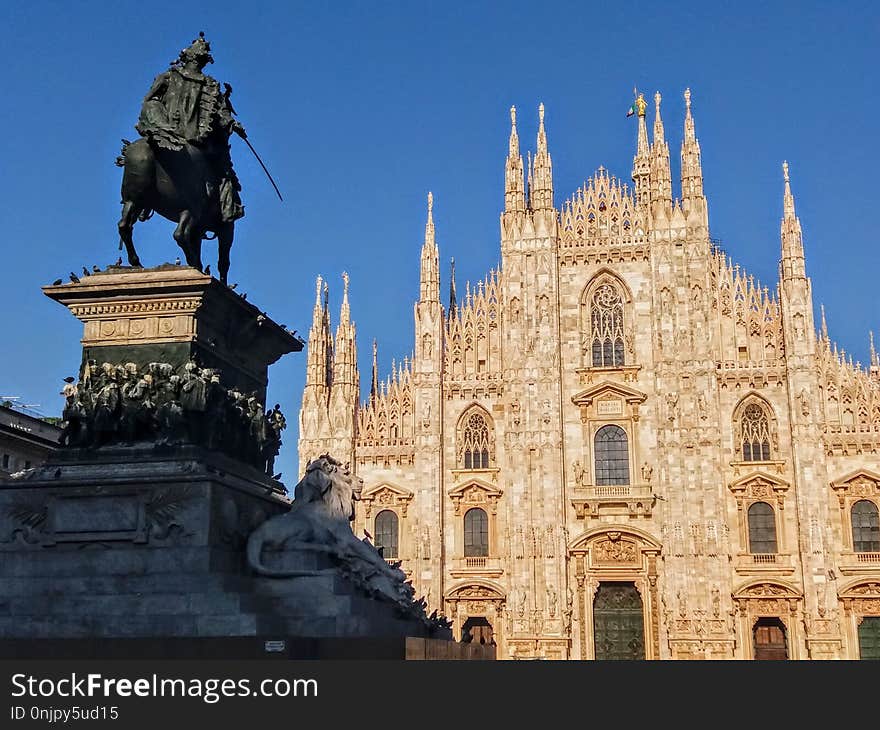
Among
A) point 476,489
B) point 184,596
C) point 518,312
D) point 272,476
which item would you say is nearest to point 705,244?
point 518,312

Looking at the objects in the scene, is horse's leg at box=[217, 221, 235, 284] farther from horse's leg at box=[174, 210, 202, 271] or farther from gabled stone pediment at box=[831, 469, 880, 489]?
gabled stone pediment at box=[831, 469, 880, 489]

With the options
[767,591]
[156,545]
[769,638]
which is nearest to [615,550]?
[767,591]

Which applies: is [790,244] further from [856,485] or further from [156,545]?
[156,545]

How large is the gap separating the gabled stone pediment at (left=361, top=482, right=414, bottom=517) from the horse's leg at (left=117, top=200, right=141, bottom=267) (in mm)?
32971

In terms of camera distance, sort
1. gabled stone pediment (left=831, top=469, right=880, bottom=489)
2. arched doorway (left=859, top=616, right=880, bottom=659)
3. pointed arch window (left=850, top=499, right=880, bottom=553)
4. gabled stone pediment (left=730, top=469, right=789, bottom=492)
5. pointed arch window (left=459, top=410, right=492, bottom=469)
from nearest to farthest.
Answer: arched doorway (left=859, top=616, right=880, bottom=659), pointed arch window (left=850, top=499, right=880, bottom=553), gabled stone pediment (left=831, top=469, right=880, bottom=489), gabled stone pediment (left=730, top=469, right=789, bottom=492), pointed arch window (left=459, top=410, right=492, bottom=469)

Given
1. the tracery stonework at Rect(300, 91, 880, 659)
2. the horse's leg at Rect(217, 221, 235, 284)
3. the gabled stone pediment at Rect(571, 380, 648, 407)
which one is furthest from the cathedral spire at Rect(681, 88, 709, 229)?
the horse's leg at Rect(217, 221, 235, 284)

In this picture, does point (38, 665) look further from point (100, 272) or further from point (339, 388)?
point (339, 388)

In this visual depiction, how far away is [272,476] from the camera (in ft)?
38.0

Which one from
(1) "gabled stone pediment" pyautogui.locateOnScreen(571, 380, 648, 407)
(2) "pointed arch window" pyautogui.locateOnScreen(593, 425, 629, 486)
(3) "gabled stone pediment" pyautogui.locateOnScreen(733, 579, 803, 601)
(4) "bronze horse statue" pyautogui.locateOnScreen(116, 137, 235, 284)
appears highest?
(1) "gabled stone pediment" pyautogui.locateOnScreen(571, 380, 648, 407)

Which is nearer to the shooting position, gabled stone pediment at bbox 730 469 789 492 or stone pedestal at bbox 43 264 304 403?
stone pedestal at bbox 43 264 304 403

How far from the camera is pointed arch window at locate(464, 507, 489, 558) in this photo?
4256cm

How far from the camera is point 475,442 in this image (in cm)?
4353

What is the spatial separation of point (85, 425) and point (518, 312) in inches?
1359

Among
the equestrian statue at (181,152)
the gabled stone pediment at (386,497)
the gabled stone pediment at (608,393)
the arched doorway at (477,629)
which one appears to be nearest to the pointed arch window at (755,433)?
the gabled stone pediment at (608,393)
